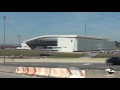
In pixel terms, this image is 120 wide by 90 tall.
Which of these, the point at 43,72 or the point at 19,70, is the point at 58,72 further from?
the point at 19,70

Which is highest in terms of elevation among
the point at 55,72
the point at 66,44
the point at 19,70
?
the point at 66,44

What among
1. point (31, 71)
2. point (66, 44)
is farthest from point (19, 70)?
point (66, 44)

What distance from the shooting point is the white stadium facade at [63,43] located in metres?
167

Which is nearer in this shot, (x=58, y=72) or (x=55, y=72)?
(x=58, y=72)

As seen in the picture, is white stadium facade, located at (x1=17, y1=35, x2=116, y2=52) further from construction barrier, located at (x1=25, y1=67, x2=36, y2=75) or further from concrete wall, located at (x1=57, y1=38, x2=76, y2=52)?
construction barrier, located at (x1=25, y1=67, x2=36, y2=75)

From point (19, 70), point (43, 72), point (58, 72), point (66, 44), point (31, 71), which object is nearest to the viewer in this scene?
point (58, 72)

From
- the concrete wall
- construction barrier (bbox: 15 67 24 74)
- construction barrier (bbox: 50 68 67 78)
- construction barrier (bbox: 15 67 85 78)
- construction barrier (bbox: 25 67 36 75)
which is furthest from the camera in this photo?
the concrete wall

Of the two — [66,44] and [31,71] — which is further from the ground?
[66,44]

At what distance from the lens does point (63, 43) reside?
556 feet

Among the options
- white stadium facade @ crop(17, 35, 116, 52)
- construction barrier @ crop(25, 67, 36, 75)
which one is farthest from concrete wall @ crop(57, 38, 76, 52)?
construction barrier @ crop(25, 67, 36, 75)

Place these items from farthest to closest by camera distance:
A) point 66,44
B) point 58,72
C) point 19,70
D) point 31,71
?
point 66,44, point 19,70, point 31,71, point 58,72

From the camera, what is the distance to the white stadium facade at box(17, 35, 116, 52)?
167 meters

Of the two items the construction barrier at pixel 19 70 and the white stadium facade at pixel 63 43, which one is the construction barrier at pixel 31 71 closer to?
the construction barrier at pixel 19 70
